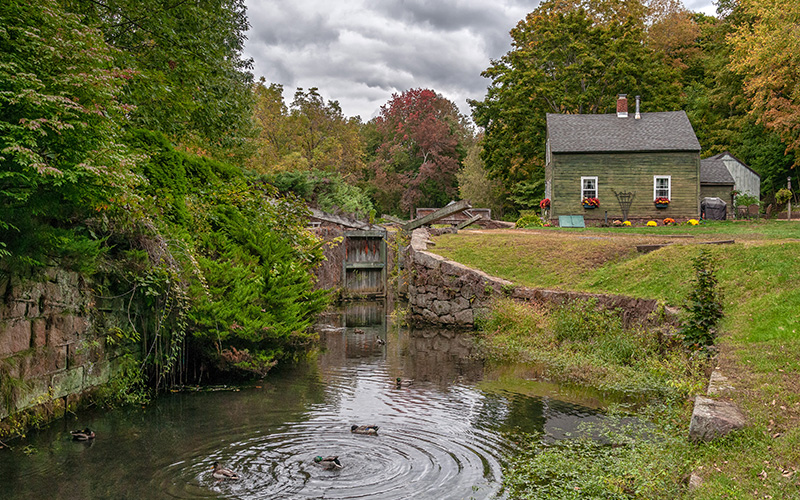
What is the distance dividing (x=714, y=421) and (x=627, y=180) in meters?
25.6

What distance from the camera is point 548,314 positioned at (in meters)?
13.1

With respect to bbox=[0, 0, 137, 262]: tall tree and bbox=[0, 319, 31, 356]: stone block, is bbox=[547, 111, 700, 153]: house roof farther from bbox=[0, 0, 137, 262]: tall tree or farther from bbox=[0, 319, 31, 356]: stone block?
bbox=[0, 319, 31, 356]: stone block

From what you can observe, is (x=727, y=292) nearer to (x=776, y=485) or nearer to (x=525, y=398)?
(x=525, y=398)

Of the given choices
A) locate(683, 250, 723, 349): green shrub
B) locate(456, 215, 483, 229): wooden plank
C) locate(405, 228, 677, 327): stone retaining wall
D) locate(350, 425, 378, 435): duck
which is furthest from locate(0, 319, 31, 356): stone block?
locate(456, 215, 483, 229): wooden plank

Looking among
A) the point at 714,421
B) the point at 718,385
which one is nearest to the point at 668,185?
the point at 718,385

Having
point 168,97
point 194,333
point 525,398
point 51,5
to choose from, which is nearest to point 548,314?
point 525,398

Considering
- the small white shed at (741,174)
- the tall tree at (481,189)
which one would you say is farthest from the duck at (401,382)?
the tall tree at (481,189)

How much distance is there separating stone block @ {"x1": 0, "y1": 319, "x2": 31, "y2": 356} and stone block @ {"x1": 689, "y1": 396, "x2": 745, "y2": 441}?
669 centimetres

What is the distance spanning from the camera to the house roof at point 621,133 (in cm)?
2862

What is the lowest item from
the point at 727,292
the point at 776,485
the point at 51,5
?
the point at 776,485

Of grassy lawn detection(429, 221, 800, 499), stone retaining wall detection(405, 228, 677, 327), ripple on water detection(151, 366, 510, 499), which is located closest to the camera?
grassy lawn detection(429, 221, 800, 499)

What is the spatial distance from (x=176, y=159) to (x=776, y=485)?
9189 millimetres

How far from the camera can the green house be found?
93.2 feet

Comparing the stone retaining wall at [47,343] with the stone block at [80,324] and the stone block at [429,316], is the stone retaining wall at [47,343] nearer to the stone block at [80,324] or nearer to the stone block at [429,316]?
the stone block at [80,324]
